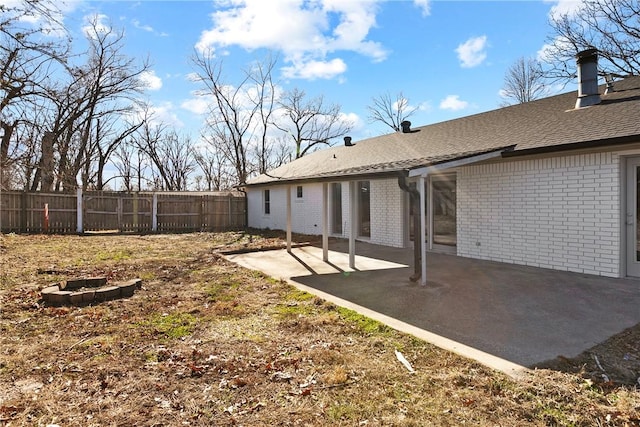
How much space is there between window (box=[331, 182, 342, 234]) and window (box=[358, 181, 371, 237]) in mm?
1353

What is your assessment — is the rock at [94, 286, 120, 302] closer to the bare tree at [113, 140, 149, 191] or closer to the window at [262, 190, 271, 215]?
the window at [262, 190, 271, 215]

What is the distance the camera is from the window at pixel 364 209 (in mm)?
12359

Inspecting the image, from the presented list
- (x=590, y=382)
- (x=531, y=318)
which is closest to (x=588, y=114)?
(x=531, y=318)

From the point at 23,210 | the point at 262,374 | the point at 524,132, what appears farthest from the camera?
the point at 23,210

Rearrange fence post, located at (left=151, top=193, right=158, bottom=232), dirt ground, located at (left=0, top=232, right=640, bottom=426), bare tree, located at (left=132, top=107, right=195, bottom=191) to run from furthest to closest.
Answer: bare tree, located at (left=132, top=107, right=195, bottom=191) < fence post, located at (left=151, top=193, right=158, bottom=232) < dirt ground, located at (left=0, top=232, right=640, bottom=426)

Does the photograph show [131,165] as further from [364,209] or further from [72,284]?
[72,284]

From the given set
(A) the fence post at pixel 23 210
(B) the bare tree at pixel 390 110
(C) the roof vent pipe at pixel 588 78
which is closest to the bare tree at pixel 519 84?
(B) the bare tree at pixel 390 110

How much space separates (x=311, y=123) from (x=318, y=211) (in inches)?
793

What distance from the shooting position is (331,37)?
1628cm

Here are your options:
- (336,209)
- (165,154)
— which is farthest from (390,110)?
(165,154)

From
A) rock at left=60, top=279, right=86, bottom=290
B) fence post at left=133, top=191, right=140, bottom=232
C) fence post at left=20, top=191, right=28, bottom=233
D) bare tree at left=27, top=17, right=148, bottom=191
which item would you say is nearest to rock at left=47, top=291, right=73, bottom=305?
rock at left=60, top=279, right=86, bottom=290

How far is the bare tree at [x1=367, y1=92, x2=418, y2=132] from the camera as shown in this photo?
31281mm

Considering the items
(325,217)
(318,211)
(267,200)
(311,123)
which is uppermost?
(311,123)

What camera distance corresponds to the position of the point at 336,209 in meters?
14.3
